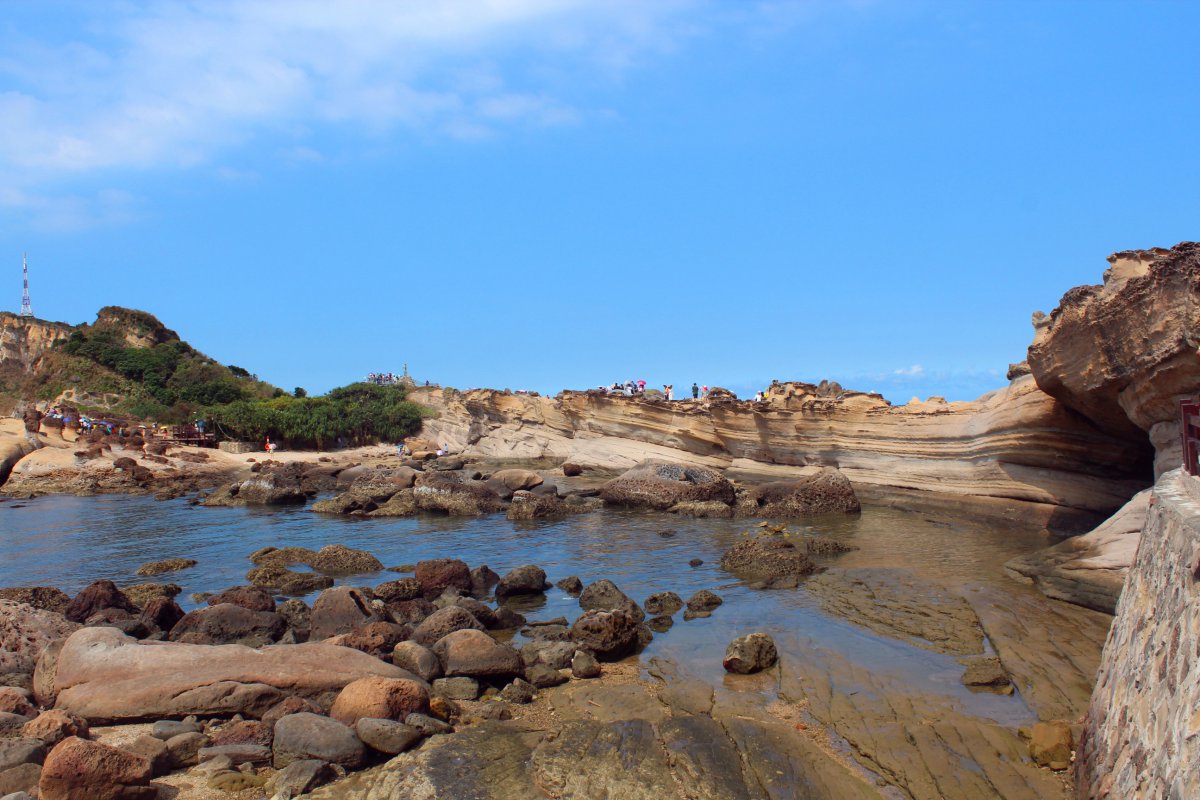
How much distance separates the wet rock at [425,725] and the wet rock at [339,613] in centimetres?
442

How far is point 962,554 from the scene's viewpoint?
59.9 feet

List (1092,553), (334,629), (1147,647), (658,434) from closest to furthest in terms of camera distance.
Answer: (1147,647) → (334,629) → (1092,553) → (658,434)

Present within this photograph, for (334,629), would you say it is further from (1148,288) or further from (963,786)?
(1148,288)

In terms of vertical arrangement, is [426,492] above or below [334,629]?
above

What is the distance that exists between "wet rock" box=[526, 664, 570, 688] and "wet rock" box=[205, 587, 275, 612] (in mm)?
6007

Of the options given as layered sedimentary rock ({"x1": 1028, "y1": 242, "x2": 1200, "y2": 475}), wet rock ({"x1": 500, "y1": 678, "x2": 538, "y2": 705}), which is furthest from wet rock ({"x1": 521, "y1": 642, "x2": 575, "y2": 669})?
layered sedimentary rock ({"x1": 1028, "y1": 242, "x2": 1200, "y2": 475})

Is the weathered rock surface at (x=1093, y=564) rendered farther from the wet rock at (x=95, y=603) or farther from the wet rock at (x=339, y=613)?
the wet rock at (x=95, y=603)

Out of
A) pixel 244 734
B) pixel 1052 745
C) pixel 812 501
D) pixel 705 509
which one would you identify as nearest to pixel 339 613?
pixel 244 734

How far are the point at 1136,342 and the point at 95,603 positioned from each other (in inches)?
788

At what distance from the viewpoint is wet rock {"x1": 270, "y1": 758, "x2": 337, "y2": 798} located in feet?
24.1

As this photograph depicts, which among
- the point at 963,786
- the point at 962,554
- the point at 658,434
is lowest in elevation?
the point at 963,786

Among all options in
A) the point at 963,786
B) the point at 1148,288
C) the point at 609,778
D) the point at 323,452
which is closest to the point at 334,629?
the point at 609,778

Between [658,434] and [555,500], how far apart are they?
13027 millimetres

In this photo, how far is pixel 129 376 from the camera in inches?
2495
